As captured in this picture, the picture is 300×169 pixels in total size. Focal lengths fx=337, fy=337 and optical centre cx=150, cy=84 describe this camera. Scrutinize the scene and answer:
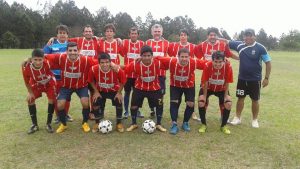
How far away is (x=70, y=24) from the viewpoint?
70.8m

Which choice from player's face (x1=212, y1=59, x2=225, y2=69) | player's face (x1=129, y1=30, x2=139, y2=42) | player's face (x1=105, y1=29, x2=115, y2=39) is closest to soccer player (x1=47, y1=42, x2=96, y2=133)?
player's face (x1=105, y1=29, x2=115, y2=39)

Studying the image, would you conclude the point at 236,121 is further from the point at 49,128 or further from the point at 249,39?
the point at 49,128

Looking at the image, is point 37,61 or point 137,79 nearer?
point 37,61

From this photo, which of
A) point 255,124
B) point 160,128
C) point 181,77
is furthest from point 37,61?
point 255,124

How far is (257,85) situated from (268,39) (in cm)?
8897

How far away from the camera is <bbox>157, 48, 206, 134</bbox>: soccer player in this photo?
6.79 m

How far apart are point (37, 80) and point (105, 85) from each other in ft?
4.37

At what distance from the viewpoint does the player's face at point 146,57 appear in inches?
261

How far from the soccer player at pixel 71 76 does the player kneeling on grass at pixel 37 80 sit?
0.18 m

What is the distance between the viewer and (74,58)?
665 cm

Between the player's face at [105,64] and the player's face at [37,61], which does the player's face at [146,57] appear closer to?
the player's face at [105,64]

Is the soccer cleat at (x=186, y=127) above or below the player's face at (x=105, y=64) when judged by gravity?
below

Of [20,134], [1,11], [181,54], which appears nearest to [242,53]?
[181,54]

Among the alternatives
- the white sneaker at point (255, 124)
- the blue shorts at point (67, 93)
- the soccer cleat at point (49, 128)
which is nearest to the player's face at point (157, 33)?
the blue shorts at point (67, 93)
